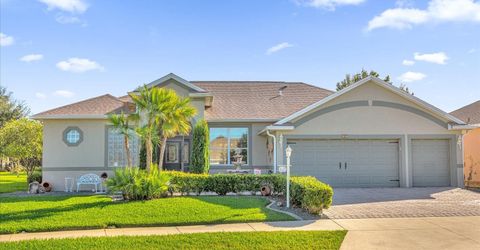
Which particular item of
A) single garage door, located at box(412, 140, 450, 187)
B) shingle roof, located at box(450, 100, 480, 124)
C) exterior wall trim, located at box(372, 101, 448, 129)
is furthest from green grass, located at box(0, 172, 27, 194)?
shingle roof, located at box(450, 100, 480, 124)

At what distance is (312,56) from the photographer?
20766mm

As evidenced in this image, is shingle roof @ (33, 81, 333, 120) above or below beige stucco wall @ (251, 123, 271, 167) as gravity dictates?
above

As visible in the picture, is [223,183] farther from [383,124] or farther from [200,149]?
[383,124]

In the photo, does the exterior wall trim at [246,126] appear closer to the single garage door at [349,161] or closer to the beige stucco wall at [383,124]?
the single garage door at [349,161]

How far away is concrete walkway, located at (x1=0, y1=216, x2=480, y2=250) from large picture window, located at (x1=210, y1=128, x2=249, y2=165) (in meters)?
10.1

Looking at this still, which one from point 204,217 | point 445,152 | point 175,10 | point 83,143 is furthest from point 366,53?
point 83,143

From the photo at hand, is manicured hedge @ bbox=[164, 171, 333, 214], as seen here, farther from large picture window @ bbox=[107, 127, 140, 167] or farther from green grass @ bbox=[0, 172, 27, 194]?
green grass @ bbox=[0, 172, 27, 194]

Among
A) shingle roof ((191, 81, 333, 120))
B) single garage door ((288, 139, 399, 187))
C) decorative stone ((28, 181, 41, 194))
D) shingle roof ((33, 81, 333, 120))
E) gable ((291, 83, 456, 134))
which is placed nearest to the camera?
decorative stone ((28, 181, 41, 194))

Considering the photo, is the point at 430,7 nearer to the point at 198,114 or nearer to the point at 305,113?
the point at 305,113

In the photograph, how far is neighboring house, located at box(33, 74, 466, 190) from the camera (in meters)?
19.2

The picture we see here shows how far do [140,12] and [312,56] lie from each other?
8385 mm

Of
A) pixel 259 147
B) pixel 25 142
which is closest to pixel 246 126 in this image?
pixel 259 147

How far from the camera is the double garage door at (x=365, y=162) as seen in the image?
1934 cm

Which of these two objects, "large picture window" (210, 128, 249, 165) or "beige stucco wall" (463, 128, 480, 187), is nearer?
"large picture window" (210, 128, 249, 165)
